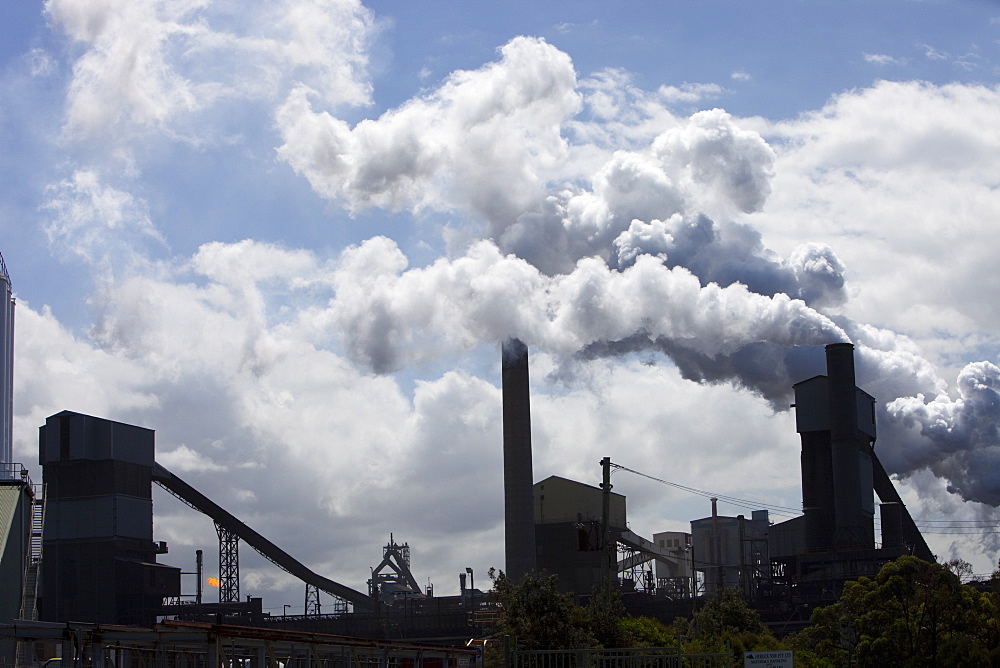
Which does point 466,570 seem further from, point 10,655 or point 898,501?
point 10,655

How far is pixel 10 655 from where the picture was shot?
18484mm

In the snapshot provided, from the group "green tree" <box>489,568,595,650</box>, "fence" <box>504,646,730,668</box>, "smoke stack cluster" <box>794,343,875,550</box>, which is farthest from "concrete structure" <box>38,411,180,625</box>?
"fence" <box>504,646,730,668</box>

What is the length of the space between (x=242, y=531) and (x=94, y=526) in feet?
43.7

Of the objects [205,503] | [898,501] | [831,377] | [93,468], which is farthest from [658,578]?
[93,468]

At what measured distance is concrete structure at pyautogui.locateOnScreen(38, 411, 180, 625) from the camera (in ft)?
275

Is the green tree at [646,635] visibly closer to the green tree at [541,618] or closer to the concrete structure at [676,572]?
the green tree at [541,618]

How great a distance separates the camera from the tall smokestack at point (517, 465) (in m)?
81.1

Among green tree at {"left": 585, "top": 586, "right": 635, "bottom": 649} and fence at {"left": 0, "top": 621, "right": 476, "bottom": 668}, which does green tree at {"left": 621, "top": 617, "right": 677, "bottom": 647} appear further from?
fence at {"left": 0, "top": 621, "right": 476, "bottom": 668}

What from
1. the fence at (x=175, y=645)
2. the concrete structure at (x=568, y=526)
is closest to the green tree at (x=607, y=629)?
the fence at (x=175, y=645)

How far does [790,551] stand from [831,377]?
16407 mm

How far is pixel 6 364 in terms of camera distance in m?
80.5

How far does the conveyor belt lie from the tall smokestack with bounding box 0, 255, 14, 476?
44.9 ft

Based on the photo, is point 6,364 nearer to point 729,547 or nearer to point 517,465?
point 517,465

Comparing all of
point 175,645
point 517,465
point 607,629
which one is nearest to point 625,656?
point 175,645
